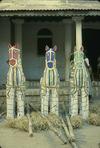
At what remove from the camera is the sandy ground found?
12.5m

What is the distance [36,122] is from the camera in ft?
47.4

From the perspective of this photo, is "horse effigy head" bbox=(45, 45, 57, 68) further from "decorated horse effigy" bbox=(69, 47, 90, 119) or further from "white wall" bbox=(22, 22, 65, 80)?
"white wall" bbox=(22, 22, 65, 80)

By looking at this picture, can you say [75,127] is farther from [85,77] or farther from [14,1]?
[14,1]

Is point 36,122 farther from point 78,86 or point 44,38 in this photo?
point 44,38

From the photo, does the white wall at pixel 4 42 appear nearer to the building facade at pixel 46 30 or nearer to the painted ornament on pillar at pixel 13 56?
the building facade at pixel 46 30

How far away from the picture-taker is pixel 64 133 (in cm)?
1346

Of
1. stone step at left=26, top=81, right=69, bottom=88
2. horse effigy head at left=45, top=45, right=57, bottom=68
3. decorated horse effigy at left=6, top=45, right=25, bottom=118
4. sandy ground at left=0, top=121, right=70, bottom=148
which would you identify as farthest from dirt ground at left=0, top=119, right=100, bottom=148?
stone step at left=26, top=81, right=69, bottom=88

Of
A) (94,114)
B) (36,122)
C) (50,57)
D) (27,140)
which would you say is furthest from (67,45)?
(27,140)

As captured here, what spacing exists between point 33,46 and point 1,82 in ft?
8.75

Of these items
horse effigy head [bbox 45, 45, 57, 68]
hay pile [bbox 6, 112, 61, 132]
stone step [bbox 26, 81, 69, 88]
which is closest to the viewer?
hay pile [bbox 6, 112, 61, 132]

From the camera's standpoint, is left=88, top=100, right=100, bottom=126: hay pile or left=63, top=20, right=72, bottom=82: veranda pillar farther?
left=63, top=20, right=72, bottom=82: veranda pillar

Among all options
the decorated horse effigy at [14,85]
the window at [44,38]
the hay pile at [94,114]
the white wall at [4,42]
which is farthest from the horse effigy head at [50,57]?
the window at [44,38]

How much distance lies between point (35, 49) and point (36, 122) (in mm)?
8928

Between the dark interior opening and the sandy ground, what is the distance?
1021 centimetres
